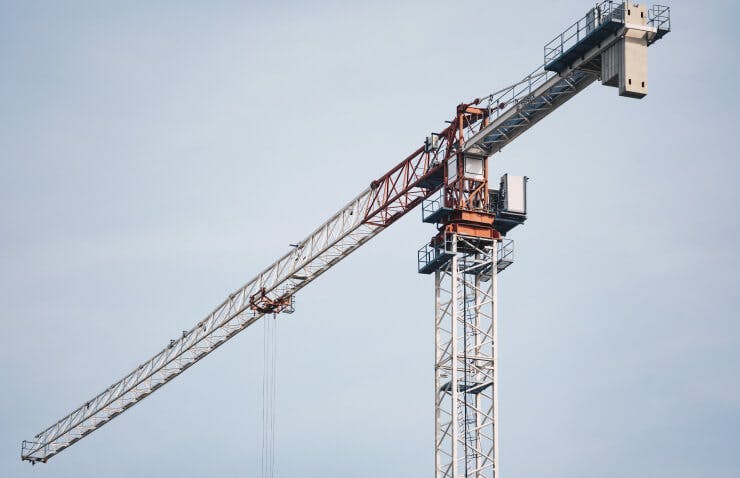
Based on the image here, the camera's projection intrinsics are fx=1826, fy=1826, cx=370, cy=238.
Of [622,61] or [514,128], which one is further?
[514,128]

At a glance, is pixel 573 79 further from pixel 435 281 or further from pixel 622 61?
pixel 435 281

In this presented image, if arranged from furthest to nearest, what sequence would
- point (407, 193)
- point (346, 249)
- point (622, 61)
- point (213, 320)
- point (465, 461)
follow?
point (213, 320) < point (346, 249) < point (407, 193) < point (465, 461) < point (622, 61)

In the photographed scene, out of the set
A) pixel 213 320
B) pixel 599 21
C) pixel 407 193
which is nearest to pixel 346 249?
pixel 407 193

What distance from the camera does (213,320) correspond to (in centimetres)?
14288

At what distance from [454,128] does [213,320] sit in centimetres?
3550

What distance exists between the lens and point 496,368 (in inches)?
4360

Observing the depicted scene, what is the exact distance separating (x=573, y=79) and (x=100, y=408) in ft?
221

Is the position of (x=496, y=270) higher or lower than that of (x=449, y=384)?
higher

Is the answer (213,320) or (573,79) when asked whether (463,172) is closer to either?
(573,79)

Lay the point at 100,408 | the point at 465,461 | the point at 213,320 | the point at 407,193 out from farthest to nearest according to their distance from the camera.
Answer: the point at 100,408 → the point at 213,320 → the point at 407,193 → the point at 465,461

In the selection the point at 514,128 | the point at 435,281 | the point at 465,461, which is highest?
the point at 514,128

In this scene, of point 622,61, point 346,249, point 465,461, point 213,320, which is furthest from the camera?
point 213,320

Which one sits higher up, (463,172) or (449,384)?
(463,172)

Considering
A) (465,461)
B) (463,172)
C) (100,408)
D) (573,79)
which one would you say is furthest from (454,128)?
(100,408)
